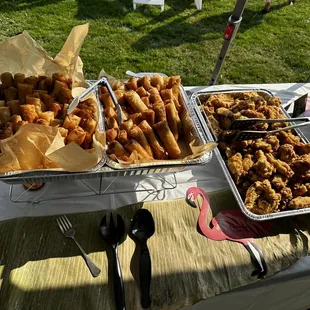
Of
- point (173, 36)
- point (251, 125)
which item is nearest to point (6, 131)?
point (251, 125)

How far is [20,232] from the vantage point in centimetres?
92

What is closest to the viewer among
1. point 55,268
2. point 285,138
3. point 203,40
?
point 55,268

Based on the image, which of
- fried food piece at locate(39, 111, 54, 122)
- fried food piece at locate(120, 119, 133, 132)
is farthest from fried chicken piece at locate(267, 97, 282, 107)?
fried food piece at locate(39, 111, 54, 122)

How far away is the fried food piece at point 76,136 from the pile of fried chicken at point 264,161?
48 centimetres

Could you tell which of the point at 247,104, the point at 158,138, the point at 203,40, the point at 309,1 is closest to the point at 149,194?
the point at 158,138

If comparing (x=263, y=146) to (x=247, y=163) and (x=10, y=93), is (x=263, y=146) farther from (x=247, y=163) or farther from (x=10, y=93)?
(x=10, y=93)

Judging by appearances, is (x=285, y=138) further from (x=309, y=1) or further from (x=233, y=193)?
(x=309, y=1)

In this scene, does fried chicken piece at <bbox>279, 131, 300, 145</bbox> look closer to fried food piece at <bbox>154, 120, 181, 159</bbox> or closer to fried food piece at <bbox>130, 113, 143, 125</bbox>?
fried food piece at <bbox>154, 120, 181, 159</bbox>

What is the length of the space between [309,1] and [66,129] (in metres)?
4.98

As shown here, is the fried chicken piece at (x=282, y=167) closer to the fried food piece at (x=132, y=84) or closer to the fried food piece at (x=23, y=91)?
the fried food piece at (x=132, y=84)

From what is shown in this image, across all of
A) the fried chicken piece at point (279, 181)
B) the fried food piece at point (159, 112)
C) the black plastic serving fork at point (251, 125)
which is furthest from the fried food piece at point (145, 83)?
the fried chicken piece at point (279, 181)

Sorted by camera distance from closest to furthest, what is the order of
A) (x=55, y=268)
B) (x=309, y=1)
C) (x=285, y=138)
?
1. (x=55, y=268)
2. (x=285, y=138)
3. (x=309, y=1)

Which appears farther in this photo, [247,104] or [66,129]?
[247,104]

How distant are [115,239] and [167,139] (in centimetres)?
36
